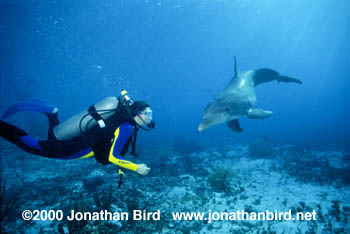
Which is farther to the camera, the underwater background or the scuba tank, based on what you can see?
the underwater background

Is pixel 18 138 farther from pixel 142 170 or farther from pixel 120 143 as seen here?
pixel 142 170

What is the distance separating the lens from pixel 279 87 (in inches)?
6211

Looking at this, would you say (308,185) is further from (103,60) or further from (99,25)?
(103,60)

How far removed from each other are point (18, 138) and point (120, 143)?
1896 mm

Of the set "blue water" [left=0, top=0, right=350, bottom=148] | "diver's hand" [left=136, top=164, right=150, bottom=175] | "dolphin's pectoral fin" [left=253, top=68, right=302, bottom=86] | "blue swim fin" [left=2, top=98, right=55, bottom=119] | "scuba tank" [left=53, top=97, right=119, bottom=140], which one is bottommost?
"diver's hand" [left=136, top=164, right=150, bottom=175]

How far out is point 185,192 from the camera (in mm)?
6512

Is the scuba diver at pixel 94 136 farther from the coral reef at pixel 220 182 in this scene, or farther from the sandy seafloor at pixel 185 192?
the coral reef at pixel 220 182

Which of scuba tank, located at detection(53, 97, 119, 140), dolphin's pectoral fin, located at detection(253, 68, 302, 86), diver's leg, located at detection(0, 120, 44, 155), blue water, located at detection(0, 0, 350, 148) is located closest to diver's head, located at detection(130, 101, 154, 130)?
scuba tank, located at detection(53, 97, 119, 140)

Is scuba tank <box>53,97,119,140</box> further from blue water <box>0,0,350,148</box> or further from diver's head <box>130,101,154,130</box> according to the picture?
blue water <box>0,0,350,148</box>

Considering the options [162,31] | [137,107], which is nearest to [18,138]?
[137,107]

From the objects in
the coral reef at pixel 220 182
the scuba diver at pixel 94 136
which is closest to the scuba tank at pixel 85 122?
the scuba diver at pixel 94 136

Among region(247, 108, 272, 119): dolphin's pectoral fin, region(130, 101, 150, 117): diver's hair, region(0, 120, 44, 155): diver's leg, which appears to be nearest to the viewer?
region(0, 120, 44, 155): diver's leg

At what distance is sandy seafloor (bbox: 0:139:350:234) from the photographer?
4562mm

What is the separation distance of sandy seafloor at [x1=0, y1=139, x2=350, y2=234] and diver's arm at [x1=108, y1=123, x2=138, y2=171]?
2069mm
